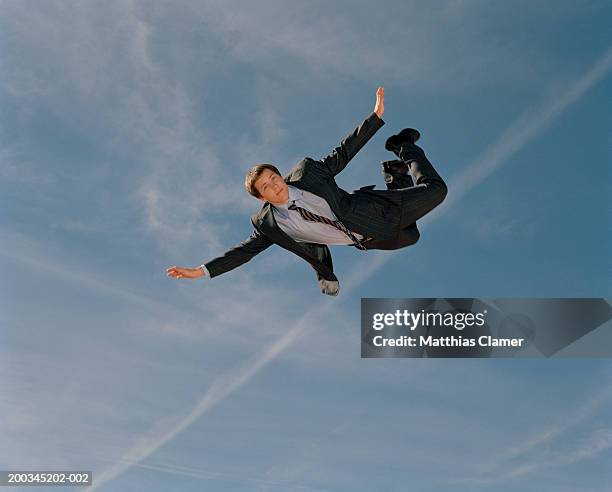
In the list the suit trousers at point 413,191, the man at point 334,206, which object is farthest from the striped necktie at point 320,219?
the suit trousers at point 413,191

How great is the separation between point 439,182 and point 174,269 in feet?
15.6

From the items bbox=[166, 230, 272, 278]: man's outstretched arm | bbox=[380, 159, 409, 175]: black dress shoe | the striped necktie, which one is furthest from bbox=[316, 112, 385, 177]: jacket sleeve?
bbox=[166, 230, 272, 278]: man's outstretched arm

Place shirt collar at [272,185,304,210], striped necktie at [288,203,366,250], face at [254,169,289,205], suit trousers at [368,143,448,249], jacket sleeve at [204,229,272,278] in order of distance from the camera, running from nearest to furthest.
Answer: face at [254,169,289,205]
shirt collar at [272,185,304,210]
striped necktie at [288,203,366,250]
suit trousers at [368,143,448,249]
jacket sleeve at [204,229,272,278]

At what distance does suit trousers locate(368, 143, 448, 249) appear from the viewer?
1282cm

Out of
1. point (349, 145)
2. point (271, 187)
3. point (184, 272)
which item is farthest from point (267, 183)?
point (184, 272)

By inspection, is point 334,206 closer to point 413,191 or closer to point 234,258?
point 413,191

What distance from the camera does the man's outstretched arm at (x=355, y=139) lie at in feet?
41.2

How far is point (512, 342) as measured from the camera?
48.0 feet

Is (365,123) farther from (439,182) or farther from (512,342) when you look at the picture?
(512,342)

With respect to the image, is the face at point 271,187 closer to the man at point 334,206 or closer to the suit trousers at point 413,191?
the man at point 334,206

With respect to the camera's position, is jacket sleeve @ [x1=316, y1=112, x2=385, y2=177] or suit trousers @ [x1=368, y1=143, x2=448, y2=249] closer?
jacket sleeve @ [x1=316, y1=112, x2=385, y2=177]

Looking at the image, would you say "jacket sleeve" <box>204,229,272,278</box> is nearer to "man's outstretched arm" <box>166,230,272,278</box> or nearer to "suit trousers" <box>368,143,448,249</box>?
"man's outstretched arm" <box>166,230,272,278</box>

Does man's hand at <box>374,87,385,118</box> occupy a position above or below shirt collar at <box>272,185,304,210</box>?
above

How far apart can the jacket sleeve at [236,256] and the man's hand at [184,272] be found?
0.57 ft
